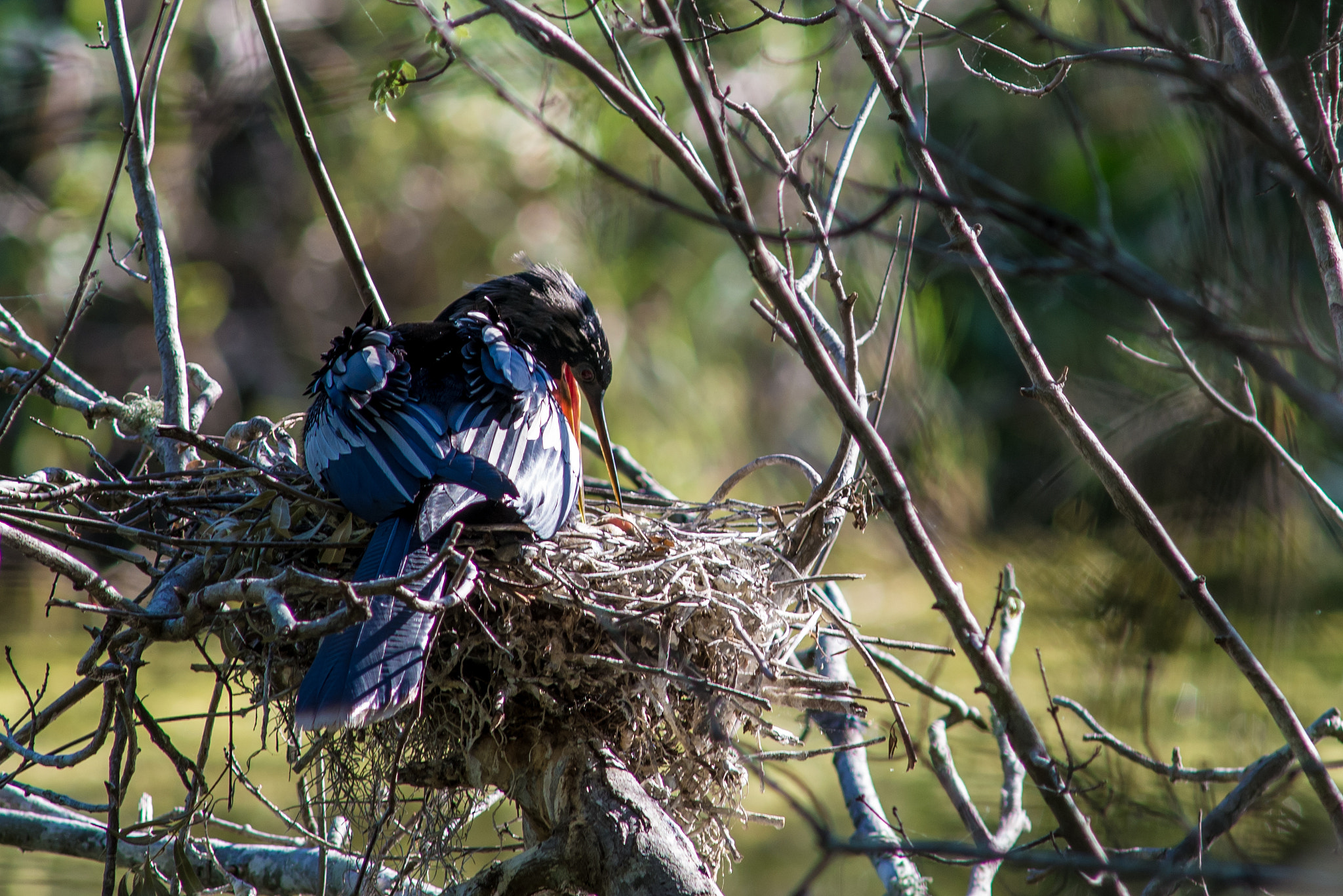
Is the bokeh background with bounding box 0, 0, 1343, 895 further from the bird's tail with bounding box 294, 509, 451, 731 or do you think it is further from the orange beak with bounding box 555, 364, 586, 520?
the bird's tail with bounding box 294, 509, 451, 731

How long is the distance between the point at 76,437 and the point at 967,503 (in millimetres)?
2325

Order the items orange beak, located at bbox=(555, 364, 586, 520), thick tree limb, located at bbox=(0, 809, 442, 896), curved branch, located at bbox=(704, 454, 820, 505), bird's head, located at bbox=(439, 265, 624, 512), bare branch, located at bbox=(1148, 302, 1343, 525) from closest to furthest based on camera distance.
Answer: bare branch, located at bbox=(1148, 302, 1343, 525) < thick tree limb, located at bbox=(0, 809, 442, 896) < curved branch, located at bbox=(704, 454, 820, 505) < orange beak, located at bbox=(555, 364, 586, 520) < bird's head, located at bbox=(439, 265, 624, 512)

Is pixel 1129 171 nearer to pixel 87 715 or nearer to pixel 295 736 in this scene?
pixel 295 736

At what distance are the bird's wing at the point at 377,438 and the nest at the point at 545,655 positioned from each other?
117 mm

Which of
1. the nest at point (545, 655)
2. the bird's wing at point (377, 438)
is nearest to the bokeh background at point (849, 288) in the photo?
the nest at point (545, 655)

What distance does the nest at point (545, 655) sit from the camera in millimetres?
2219

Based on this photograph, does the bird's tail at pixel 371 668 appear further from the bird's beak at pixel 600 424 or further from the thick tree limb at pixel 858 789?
the bird's beak at pixel 600 424

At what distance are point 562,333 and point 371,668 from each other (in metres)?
1.67

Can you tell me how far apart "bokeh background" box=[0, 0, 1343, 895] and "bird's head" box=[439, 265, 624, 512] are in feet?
1.14

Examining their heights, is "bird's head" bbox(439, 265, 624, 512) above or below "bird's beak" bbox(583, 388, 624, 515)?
above

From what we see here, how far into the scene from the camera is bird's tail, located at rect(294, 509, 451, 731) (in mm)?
1920

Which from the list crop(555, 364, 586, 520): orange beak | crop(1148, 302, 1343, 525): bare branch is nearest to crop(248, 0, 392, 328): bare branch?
crop(555, 364, 586, 520): orange beak

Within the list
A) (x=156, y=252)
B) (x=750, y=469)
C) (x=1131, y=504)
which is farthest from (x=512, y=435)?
(x=1131, y=504)

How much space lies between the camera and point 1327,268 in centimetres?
215
